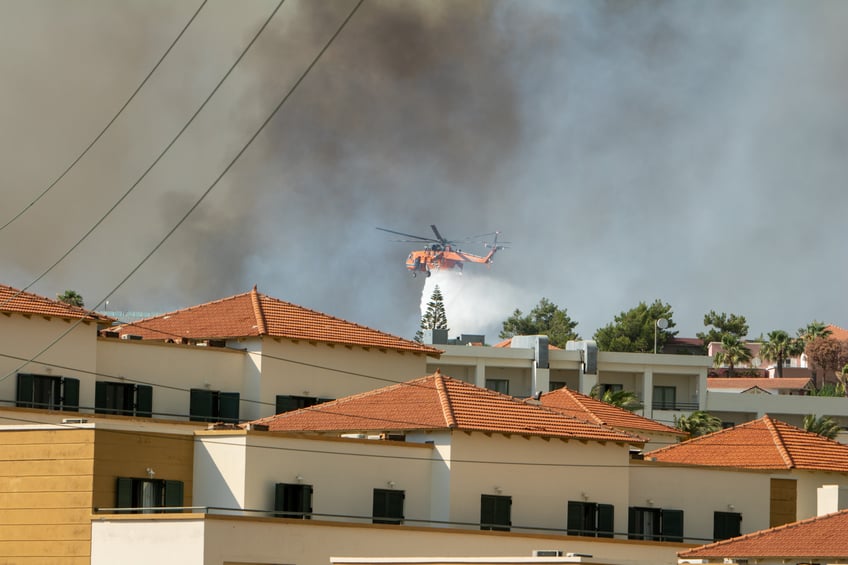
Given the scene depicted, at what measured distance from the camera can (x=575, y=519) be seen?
6222 centimetres

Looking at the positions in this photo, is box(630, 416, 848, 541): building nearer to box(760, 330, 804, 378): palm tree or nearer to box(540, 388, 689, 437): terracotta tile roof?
box(540, 388, 689, 437): terracotta tile roof

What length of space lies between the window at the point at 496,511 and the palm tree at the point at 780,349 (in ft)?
401

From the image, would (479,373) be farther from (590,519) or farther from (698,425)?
(590,519)

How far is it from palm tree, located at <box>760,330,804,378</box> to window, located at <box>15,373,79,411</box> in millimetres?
120964

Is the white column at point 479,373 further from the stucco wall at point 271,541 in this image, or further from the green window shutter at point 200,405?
the stucco wall at point 271,541

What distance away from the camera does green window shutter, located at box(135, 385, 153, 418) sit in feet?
230

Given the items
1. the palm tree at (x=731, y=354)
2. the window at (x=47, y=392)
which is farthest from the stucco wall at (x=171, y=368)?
the palm tree at (x=731, y=354)

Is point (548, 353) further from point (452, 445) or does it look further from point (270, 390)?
point (452, 445)

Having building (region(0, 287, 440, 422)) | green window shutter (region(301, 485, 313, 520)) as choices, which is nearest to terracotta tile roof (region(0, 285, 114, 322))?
building (region(0, 287, 440, 422))

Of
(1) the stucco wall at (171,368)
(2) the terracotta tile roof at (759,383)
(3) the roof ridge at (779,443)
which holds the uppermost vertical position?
(2) the terracotta tile roof at (759,383)

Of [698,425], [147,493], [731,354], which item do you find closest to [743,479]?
[147,493]

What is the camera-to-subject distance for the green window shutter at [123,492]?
5481 centimetres

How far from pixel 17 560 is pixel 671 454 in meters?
29.2

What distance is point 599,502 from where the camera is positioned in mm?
62969
